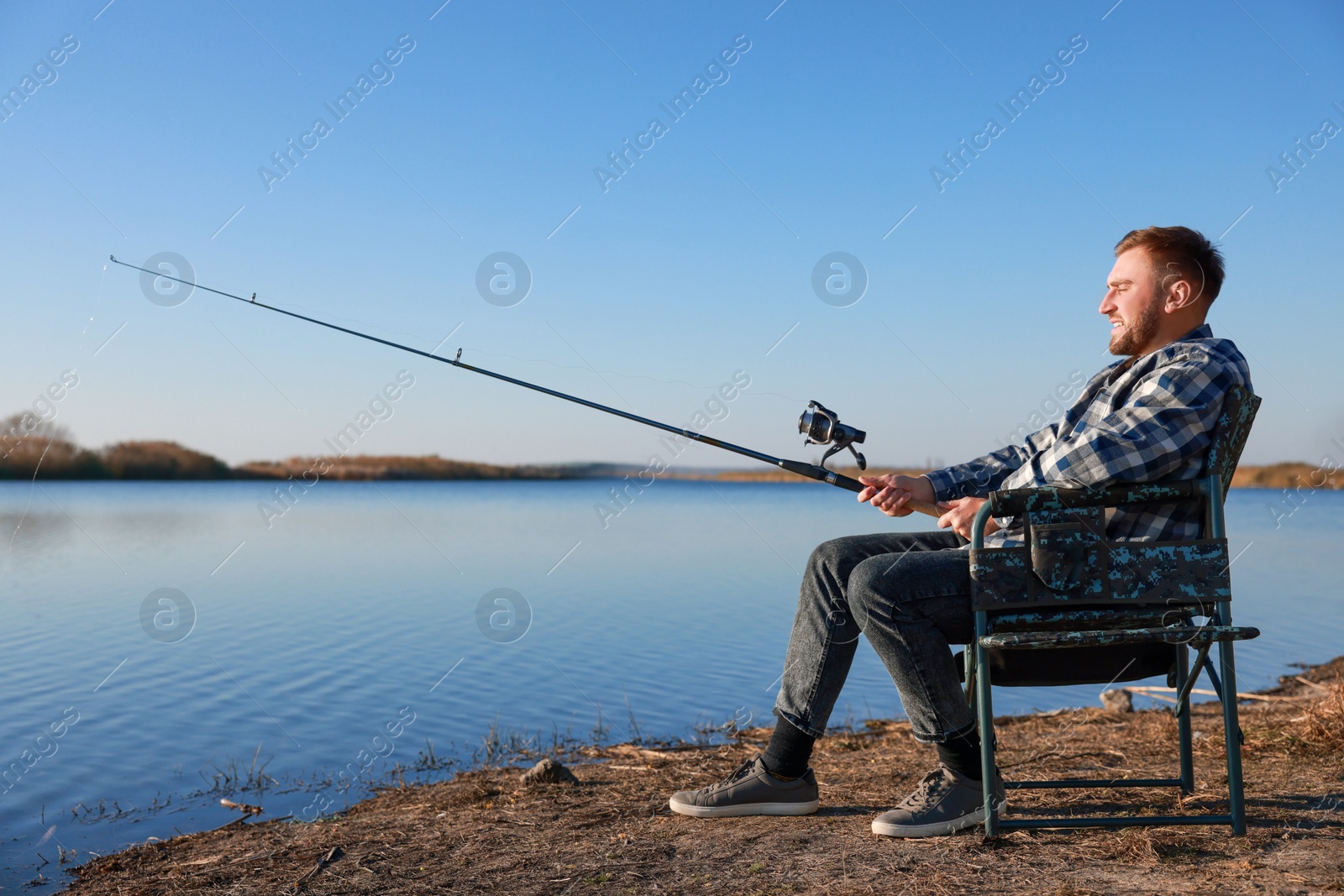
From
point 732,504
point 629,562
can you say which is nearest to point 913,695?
point 629,562

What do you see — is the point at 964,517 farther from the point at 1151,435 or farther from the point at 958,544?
the point at 1151,435

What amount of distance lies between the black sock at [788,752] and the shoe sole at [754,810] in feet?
0.28

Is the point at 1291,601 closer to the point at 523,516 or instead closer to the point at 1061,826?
the point at 1061,826

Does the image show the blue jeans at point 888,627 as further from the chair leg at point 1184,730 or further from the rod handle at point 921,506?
the chair leg at point 1184,730

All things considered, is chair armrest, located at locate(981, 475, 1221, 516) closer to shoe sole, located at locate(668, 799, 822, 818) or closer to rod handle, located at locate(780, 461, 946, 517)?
rod handle, located at locate(780, 461, 946, 517)

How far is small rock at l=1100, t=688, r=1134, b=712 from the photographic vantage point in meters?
5.12

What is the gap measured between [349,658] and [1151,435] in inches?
251

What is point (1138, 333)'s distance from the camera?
2484mm

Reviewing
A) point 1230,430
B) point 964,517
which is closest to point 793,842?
point 964,517

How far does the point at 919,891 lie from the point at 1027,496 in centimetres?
87

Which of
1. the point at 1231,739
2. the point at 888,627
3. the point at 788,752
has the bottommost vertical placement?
the point at 788,752

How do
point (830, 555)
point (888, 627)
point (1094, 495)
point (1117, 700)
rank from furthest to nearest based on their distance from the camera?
point (1117, 700) < point (830, 555) < point (888, 627) < point (1094, 495)

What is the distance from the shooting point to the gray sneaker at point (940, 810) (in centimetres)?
235

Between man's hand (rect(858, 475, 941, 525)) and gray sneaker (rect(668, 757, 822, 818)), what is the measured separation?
0.80 meters
